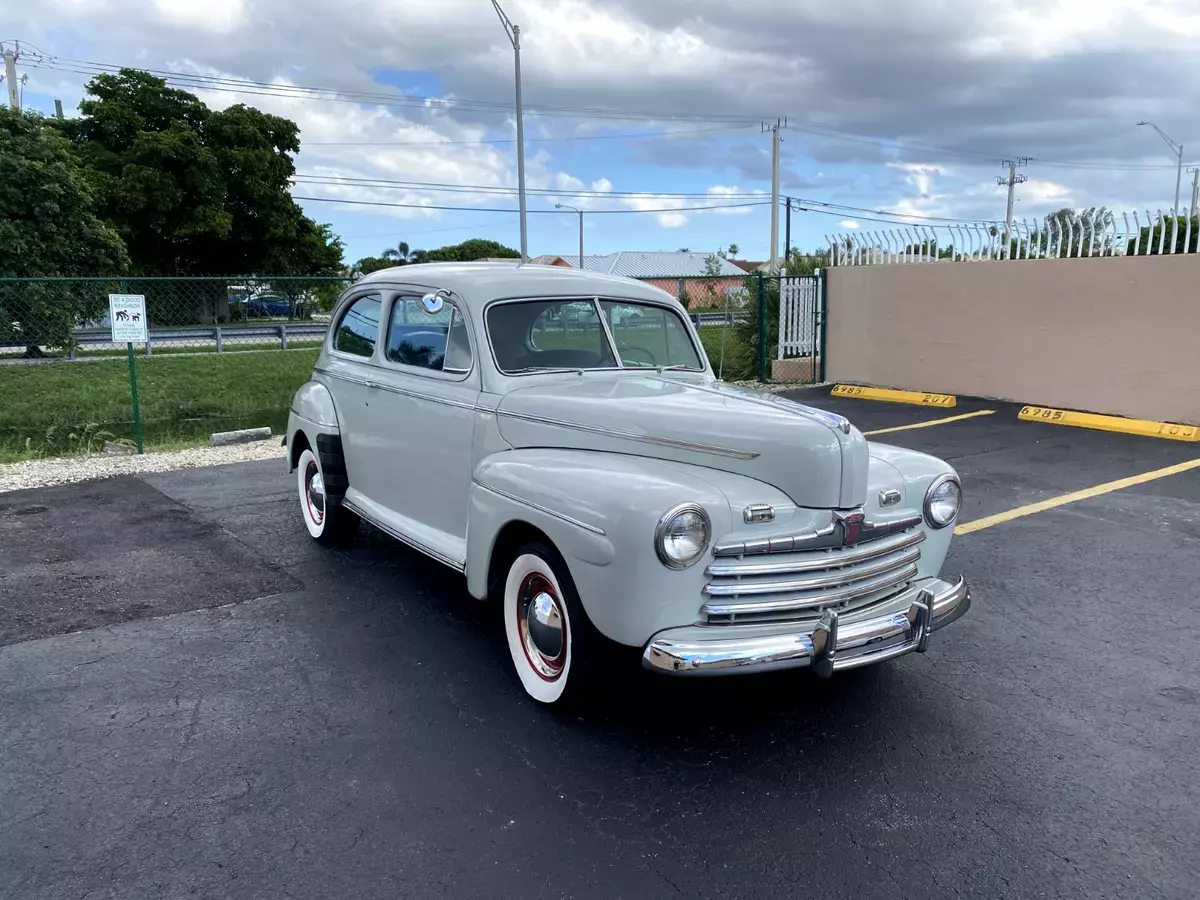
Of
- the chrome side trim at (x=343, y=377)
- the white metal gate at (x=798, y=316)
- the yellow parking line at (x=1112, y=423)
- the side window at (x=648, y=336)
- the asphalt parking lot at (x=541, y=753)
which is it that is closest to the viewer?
the asphalt parking lot at (x=541, y=753)

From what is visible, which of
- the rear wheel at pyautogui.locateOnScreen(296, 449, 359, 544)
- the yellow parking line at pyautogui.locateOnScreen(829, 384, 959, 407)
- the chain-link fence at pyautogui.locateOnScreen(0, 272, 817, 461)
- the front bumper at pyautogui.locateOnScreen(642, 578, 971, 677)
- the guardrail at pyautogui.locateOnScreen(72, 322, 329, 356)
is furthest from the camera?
the guardrail at pyautogui.locateOnScreen(72, 322, 329, 356)

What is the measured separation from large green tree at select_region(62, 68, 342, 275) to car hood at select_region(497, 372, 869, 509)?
31322 mm

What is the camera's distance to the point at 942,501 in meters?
3.75

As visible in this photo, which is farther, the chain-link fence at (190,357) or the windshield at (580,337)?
the chain-link fence at (190,357)

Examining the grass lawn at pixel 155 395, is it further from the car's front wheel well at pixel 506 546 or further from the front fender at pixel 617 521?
the front fender at pixel 617 521

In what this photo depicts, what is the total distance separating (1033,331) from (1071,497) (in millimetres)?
5417

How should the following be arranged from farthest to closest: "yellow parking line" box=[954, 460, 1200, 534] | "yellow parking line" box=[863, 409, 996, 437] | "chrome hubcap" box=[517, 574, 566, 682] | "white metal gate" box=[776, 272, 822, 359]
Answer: "white metal gate" box=[776, 272, 822, 359] → "yellow parking line" box=[863, 409, 996, 437] → "yellow parking line" box=[954, 460, 1200, 534] → "chrome hubcap" box=[517, 574, 566, 682]

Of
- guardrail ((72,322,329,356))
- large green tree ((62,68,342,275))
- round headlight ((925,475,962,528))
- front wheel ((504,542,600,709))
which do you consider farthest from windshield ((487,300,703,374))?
large green tree ((62,68,342,275))

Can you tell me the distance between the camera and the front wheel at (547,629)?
334cm

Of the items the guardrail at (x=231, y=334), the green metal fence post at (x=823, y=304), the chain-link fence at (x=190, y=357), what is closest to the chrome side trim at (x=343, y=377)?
the chain-link fence at (x=190, y=357)

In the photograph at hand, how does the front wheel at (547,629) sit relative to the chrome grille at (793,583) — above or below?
below

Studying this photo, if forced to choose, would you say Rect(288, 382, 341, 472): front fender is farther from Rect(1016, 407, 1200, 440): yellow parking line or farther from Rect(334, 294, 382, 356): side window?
Rect(1016, 407, 1200, 440): yellow parking line

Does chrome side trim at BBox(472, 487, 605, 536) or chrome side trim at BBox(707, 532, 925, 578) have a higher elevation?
chrome side trim at BBox(472, 487, 605, 536)

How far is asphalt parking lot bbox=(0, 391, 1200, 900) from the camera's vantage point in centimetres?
263
